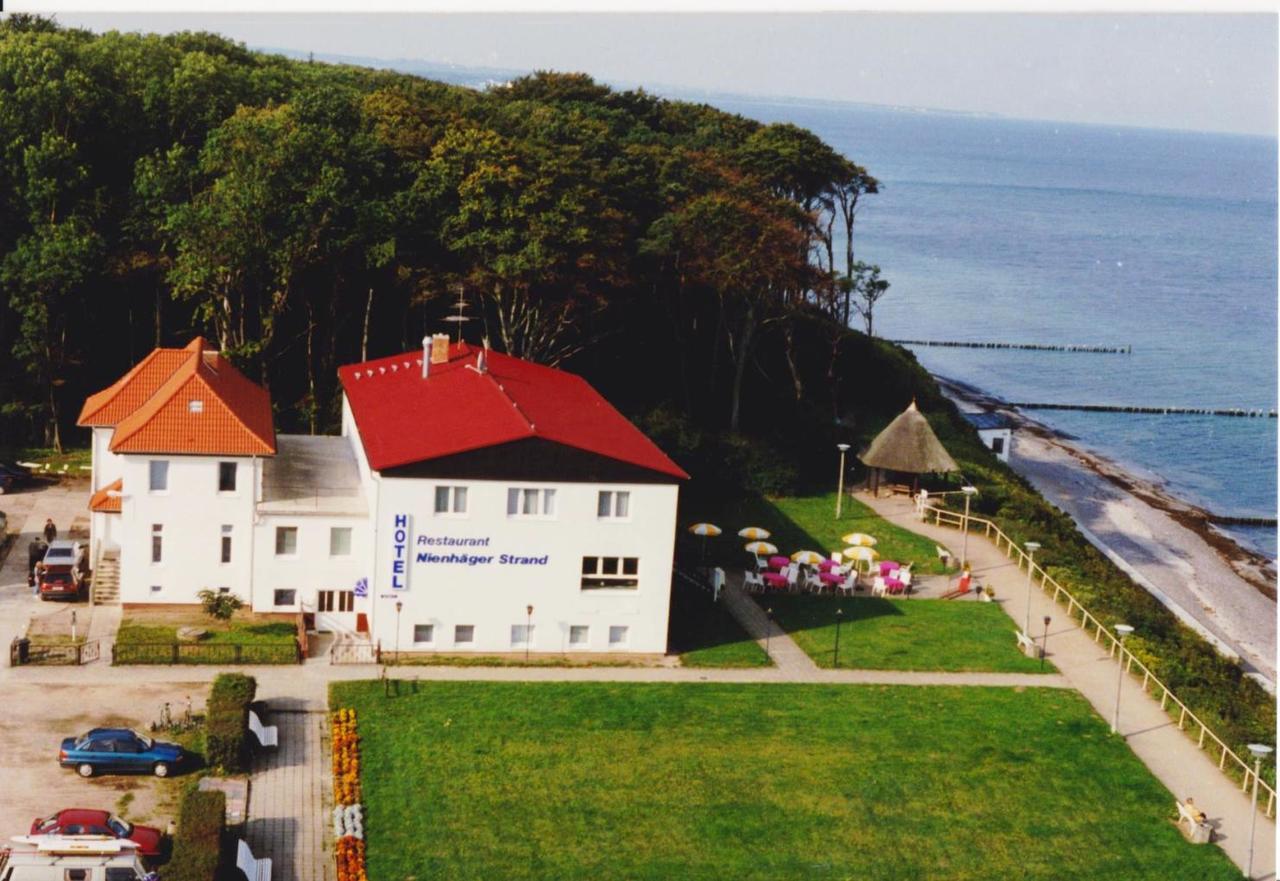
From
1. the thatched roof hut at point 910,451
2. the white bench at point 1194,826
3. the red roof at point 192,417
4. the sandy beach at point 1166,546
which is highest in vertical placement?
the red roof at point 192,417

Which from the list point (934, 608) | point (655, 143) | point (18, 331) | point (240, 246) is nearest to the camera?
point (934, 608)

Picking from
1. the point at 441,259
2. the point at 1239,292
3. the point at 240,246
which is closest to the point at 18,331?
→ the point at 240,246

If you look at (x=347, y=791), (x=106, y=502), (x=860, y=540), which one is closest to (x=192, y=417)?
(x=106, y=502)

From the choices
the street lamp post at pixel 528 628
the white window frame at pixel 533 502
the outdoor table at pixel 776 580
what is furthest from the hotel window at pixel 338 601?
the outdoor table at pixel 776 580

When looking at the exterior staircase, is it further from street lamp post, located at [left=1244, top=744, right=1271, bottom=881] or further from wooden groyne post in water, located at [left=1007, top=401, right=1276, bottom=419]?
wooden groyne post in water, located at [left=1007, top=401, right=1276, bottom=419]

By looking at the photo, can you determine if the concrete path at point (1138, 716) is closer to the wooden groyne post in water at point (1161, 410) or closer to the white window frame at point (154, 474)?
the white window frame at point (154, 474)

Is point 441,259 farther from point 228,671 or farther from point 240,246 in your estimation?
point 228,671

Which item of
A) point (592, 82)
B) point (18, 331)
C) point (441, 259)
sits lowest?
point (18, 331)

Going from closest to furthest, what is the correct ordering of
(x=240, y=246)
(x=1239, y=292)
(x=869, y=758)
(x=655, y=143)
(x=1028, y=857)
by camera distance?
(x=1028, y=857), (x=869, y=758), (x=240, y=246), (x=655, y=143), (x=1239, y=292)
